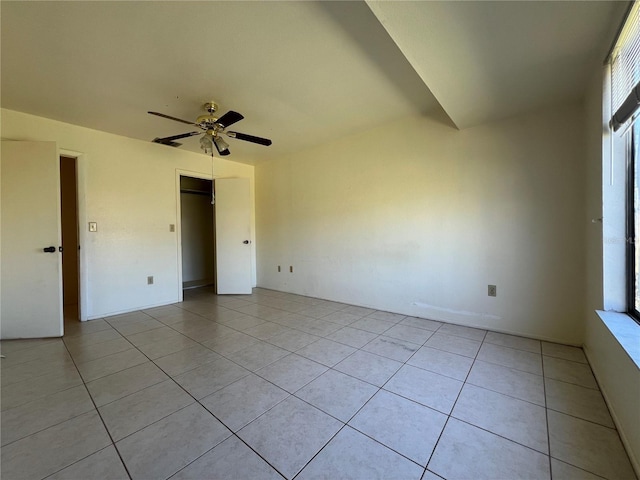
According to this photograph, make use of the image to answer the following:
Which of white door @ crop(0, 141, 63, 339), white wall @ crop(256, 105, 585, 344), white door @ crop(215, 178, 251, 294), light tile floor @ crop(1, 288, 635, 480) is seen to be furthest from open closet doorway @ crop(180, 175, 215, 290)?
light tile floor @ crop(1, 288, 635, 480)

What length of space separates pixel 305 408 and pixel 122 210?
3510mm

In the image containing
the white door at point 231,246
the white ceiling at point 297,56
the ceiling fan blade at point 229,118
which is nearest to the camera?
the white ceiling at point 297,56

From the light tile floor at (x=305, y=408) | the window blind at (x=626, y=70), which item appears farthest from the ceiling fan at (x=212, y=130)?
the window blind at (x=626, y=70)

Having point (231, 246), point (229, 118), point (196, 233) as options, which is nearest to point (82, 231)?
point (231, 246)

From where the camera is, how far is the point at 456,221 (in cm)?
282

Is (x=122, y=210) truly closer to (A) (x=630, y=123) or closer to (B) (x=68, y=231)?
(B) (x=68, y=231)

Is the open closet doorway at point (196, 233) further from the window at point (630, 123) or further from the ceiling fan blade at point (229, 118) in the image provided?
the window at point (630, 123)

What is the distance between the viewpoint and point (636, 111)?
129cm

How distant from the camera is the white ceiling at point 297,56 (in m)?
1.44

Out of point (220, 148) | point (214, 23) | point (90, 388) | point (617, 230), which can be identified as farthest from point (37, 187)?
point (617, 230)

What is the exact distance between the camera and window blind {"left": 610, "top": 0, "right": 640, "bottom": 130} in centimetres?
126

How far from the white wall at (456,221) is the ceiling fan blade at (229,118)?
1817 mm

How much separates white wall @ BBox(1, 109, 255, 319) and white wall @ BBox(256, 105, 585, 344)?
6.87 ft

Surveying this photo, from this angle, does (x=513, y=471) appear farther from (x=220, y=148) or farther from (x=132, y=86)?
(x=132, y=86)
